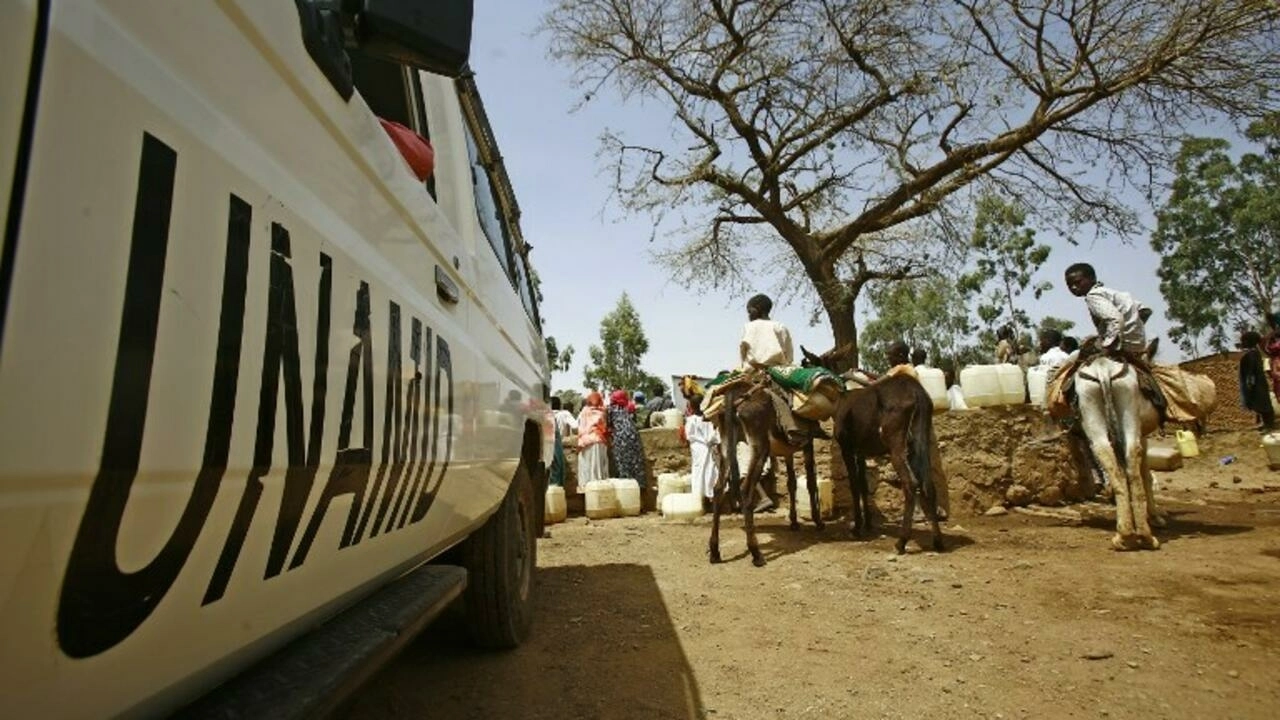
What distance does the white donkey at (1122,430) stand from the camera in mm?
5203

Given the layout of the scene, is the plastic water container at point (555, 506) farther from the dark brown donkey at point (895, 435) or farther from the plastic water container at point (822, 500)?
the dark brown donkey at point (895, 435)

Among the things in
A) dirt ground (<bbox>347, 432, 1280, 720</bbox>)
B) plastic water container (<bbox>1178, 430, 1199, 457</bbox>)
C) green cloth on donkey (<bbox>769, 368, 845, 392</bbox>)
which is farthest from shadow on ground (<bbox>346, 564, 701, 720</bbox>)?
plastic water container (<bbox>1178, 430, 1199, 457</bbox>)

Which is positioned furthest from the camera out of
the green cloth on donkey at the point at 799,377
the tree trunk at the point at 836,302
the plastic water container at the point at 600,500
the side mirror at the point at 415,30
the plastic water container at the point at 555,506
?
the tree trunk at the point at 836,302

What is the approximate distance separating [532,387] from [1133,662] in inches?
120

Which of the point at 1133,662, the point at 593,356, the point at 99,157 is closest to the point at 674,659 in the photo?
the point at 1133,662

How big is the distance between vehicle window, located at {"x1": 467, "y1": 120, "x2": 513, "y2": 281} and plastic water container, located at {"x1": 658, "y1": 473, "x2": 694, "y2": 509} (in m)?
6.32

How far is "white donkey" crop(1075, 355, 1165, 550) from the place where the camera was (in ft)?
17.1

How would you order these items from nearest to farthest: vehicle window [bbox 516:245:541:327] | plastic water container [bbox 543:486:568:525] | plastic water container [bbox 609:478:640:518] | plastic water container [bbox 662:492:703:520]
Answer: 1. vehicle window [bbox 516:245:541:327]
2. plastic water container [bbox 662:492:703:520]
3. plastic water container [bbox 543:486:568:525]
4. plastic water container [bbox 609:478:640:518]

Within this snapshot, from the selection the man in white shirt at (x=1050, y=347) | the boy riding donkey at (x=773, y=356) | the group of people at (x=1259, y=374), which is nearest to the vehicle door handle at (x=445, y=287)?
the boy riding donkey at (x=773, y=356)

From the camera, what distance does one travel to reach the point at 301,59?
1.19 meters

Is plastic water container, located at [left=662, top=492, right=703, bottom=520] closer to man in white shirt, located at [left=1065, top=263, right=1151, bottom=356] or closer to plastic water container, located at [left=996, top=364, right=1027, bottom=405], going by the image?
plastic water container, located at [left=996, top=364, right=1027, bottom=405]

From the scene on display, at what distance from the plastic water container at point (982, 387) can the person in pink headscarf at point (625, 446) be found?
4.66 m

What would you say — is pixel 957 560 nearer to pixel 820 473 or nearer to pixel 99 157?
pixel 820 473

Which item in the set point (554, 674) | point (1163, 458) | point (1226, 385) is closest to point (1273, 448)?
point (1163, 458)
